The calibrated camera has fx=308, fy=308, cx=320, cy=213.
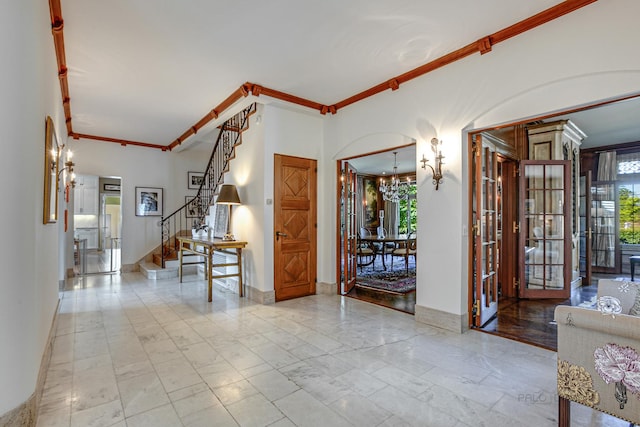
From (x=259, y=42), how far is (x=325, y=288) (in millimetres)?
3699

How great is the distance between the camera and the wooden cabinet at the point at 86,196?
299 inches

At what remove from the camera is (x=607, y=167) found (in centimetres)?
688

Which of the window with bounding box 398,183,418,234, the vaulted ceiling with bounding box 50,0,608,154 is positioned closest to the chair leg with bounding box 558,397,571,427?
the vaulted ceiling with bounding box 50,0,608,154

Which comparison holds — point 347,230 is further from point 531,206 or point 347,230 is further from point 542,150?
point 542,150

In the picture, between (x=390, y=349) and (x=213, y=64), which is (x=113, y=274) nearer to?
(x=213, y=64)

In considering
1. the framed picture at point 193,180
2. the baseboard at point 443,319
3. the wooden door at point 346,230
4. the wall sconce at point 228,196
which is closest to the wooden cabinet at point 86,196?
the framed picture at point 193,180

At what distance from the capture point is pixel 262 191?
15.4 feet

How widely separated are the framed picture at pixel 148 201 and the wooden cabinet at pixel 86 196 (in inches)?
45.4

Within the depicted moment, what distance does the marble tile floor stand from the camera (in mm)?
1992

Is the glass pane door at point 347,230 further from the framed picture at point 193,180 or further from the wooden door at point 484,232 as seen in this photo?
the framed picture at point 193,180

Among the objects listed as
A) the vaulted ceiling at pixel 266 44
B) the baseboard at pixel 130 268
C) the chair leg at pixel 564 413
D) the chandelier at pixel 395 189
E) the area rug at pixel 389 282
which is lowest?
the area rug at pixel 389 282

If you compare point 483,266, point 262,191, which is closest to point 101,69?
point 262,191

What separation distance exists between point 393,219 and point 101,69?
10305 millimetres

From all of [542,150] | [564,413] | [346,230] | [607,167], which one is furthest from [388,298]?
[607,167]
